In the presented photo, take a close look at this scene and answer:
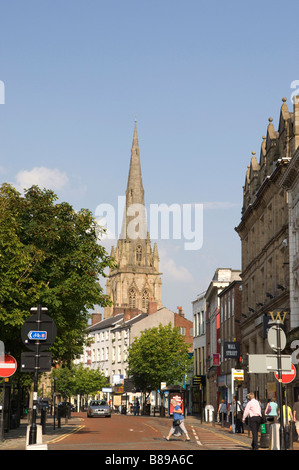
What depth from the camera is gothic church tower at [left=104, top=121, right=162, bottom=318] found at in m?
183

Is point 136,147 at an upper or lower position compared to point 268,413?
upper

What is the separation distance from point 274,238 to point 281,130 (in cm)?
673

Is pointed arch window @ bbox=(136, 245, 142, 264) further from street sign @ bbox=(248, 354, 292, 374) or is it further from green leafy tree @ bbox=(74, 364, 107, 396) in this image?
street sign @ bbox=(248, 354, 292, 374)

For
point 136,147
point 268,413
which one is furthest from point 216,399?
point 136,147

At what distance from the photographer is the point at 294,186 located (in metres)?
41.0

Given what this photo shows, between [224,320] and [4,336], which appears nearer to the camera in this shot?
[4,336]

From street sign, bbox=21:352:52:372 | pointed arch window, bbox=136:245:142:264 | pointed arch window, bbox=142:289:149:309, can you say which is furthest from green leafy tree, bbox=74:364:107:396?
street sign, bbox=21:352:52:372

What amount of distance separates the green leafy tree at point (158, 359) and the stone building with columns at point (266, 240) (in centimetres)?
2896

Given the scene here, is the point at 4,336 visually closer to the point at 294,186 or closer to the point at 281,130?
the point at 294,186

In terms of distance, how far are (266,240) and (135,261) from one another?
458 feet

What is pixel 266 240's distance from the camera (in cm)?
5066

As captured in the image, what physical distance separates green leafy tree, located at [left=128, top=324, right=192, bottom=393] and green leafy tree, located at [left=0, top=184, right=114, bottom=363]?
5201cm

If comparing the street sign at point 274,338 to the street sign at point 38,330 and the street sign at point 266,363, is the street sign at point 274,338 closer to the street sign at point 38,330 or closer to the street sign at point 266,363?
the street sign at point 266,363
